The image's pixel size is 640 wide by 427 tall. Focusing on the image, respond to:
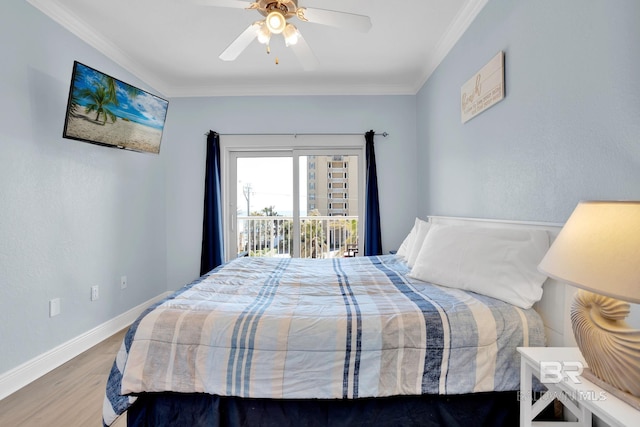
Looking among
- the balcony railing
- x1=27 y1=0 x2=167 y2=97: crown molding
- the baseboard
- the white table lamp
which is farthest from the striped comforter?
the balcony railing

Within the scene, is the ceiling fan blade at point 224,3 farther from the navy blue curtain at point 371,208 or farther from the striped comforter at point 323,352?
the navy blue curtain at point 371,208

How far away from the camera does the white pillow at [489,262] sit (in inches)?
54.5

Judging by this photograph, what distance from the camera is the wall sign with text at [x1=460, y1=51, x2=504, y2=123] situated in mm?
1846

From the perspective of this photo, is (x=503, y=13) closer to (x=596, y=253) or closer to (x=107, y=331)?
(x=596, y=253)

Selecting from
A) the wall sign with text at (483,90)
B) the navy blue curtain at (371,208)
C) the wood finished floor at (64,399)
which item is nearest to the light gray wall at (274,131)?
the navy blue curtain at (371,208)

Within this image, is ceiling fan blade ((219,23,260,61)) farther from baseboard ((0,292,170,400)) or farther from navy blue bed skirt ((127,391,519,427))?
baseboard ((0,292,170,400))

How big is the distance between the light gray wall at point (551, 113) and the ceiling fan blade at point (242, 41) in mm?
1540

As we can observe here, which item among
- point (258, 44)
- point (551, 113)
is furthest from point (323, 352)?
point (258, 44)

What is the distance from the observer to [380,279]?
1.93 meters

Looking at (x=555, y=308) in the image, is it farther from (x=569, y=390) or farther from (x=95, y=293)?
(x=95, y=293)

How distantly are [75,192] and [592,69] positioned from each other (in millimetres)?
3304

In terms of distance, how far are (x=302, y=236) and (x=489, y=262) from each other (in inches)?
101

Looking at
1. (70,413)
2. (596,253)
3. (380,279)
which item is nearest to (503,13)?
(596,253)

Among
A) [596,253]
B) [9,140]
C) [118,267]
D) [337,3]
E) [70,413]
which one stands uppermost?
[337,3]
